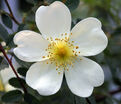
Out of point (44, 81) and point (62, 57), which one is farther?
Answer: point (62, 57)

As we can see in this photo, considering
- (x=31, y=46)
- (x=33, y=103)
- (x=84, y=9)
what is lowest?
(x=84, y=9)

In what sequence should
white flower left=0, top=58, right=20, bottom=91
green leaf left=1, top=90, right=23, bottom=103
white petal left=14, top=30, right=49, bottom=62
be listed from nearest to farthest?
white petal left=14, top=30, right=49, bottom=62 → green leaf left=1, top=90, right=23, bottom=103 → white flower left=0, top=58, right=20, bottom=91

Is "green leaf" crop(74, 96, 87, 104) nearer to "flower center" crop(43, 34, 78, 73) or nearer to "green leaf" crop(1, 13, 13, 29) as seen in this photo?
"flower center" crop(43, 34, 78, 73)

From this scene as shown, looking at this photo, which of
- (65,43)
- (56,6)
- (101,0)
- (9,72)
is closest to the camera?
(56,6)

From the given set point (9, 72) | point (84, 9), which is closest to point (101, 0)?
point (84, 9)

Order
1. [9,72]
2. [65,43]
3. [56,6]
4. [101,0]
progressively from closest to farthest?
[56,6]
[65,43]
[9,72]
[101,0]

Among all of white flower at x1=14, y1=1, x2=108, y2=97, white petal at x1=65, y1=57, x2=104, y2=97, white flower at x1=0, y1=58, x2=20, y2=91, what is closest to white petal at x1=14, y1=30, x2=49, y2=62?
white flower at x1=14, y1=1, x2=108, y2=97

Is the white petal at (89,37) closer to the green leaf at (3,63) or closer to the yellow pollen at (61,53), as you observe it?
the yellow pollen at (61,53)

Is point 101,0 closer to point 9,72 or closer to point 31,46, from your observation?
point 9,72
